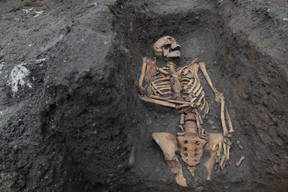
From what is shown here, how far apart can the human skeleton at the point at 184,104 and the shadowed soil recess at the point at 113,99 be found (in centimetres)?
6

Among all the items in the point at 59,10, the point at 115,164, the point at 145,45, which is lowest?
the point at 115,164

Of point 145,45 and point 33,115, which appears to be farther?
point 145,45

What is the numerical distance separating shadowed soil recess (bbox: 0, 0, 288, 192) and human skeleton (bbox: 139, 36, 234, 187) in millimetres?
65

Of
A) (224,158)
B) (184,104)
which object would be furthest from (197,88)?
(224,158)

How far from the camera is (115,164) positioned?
2.52 metres

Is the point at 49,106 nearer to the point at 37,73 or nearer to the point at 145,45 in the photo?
the point at 37,73

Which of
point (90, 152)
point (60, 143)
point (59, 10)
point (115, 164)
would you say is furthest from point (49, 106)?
point (59, 10)

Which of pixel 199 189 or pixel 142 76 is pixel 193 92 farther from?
pixel 199 189

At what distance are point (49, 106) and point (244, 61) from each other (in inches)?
68.5

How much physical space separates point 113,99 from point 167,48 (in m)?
1.25

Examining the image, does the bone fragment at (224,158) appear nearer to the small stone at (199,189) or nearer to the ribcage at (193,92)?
the small stone at (199,189)

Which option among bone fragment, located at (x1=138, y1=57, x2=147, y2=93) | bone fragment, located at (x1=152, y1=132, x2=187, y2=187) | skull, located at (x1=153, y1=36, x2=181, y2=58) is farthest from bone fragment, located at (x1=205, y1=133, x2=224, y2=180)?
skull, located at (x1=153, y1=36, x2=181, y2=58)

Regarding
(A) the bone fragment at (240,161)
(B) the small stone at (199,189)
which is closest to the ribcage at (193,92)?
(A) the bone fragment at (240,161)

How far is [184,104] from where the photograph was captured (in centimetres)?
289
